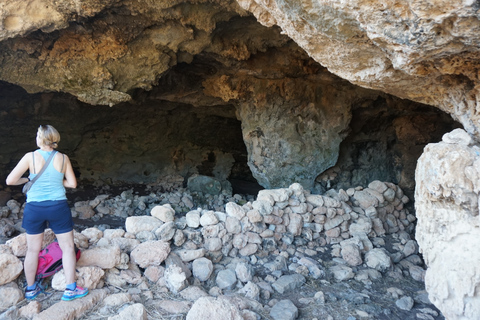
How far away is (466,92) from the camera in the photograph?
205cm

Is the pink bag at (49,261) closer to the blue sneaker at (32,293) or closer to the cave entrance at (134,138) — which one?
the blue sneaker at (32,293)

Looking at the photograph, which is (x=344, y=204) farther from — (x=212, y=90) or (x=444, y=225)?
(x=212, y=90)

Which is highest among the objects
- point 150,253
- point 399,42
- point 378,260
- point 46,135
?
point 399,42

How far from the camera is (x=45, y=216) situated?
219 cm

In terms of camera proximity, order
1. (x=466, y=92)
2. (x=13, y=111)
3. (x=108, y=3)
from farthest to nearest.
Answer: (x=13, y=111)
(x=108, y=3)
(x=466, y=92)

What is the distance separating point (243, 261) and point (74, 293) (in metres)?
1.39

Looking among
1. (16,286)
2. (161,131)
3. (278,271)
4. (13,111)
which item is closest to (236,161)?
(161,131)

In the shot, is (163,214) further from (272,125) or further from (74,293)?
(272,125)

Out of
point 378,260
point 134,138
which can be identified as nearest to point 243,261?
point 378,260

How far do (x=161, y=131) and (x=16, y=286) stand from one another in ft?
20.1

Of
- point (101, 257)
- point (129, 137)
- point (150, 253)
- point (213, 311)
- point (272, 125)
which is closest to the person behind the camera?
point (213, 311)

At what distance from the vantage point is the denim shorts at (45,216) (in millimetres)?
2172

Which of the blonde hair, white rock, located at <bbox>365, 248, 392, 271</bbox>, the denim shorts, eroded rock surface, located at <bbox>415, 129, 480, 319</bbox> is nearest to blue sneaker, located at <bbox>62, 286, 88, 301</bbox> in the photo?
the denim shorts

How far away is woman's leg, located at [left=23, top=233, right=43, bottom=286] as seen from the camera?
2.20 meters
